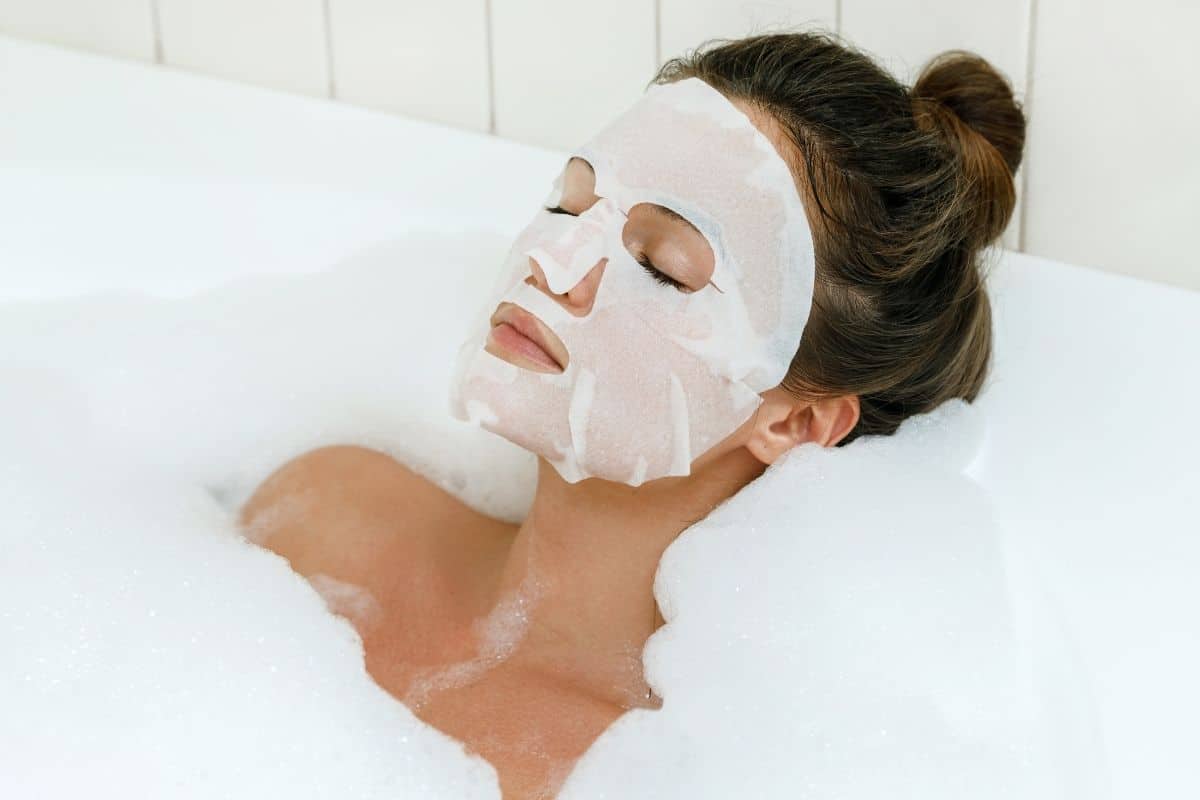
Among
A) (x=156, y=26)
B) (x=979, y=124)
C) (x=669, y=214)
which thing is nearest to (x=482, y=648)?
(x=669, y=214)

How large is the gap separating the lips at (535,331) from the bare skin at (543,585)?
0.02m

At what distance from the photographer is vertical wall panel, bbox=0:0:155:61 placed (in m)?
1.60

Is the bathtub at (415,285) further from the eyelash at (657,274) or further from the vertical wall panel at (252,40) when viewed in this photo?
the eyelash at (657,274)

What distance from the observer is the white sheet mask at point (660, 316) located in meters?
1.07

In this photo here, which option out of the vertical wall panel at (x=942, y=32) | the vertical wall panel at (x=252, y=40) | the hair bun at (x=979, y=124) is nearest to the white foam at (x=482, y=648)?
the hair bun at (x=979, y=124)

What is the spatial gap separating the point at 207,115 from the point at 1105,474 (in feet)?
3.11

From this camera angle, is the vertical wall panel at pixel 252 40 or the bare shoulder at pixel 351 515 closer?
the bare shoulder at pixel 351 515

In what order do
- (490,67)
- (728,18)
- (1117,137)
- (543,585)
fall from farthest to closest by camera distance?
(490,67)
(728,18)
(1117,137)
(543,585)

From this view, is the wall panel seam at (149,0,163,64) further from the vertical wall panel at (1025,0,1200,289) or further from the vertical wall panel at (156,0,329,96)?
the vertical wall panel at (1025,0,1200,289)

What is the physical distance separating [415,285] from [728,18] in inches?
15.4

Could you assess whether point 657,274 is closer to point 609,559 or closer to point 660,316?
point 660,316

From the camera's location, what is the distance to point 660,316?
1072mm

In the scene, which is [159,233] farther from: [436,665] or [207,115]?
[436,665]

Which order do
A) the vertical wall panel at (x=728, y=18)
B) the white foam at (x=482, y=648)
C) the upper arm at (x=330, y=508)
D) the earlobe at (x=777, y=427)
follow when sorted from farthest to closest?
the vertical wall panel at (x=728, y=18) → the upper arm at (x=330, y=508) → the earlobe at (x=777, y=427) → the white foam at (x=482, y=648)
